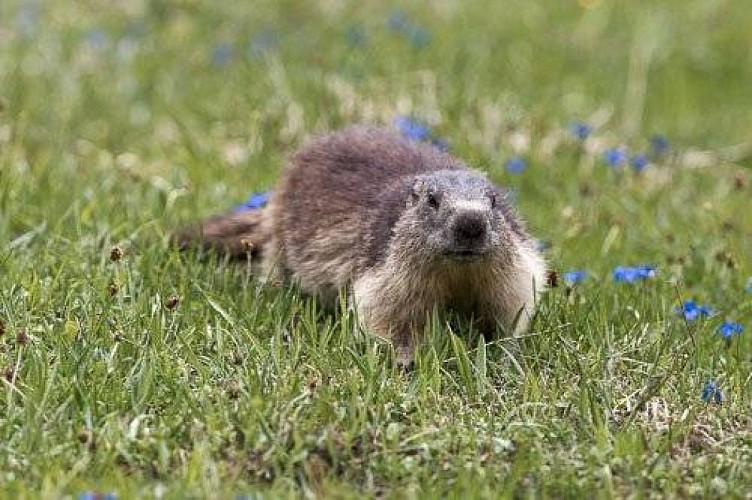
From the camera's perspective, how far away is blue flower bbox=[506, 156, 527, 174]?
7.70m

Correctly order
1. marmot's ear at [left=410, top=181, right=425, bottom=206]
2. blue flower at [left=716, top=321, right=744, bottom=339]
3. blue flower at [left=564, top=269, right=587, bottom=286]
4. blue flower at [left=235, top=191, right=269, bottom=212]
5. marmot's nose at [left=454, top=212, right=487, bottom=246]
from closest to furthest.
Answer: marmot's nose at [left=454, top=212, right=487, bottom=246] → marmot's ear at [left=410, top=181, right=425, bottom=206] → blue flower at [left=716, top=321, right=744, bottom=339] → blue flower at [left=564, top=269, right=587, bottom=286] → blue flower at [left=235, top=191, right=269, bottom=212]

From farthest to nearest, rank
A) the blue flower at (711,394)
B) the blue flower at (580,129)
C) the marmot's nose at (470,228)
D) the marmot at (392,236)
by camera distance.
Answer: the blue flower at (580,129) → the marmot at (392,236) → the marmot's nose at (470,228) → the blue flower at (711,394)

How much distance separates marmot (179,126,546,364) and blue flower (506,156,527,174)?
130cm

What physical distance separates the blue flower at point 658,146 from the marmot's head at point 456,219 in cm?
317

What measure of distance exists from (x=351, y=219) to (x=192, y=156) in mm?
2107

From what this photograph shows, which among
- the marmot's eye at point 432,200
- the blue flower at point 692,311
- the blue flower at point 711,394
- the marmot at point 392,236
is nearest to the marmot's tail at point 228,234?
the marmot at point 392,236

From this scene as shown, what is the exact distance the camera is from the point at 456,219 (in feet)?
16.9

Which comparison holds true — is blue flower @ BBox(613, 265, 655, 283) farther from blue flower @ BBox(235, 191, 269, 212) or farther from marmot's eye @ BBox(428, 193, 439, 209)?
blue flower @ BBox(235, 191, 269, 212)

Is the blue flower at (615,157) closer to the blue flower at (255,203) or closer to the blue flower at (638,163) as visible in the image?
the blue flower at (638,163)

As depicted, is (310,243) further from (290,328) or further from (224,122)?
(224,122)

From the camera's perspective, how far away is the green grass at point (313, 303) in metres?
4.45

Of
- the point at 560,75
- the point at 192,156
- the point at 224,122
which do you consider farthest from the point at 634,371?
the point at 560,75

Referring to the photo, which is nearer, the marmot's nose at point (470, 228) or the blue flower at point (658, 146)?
the marmot's nose at point (470, 228)

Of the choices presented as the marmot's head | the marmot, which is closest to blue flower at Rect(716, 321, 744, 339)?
the marmot
